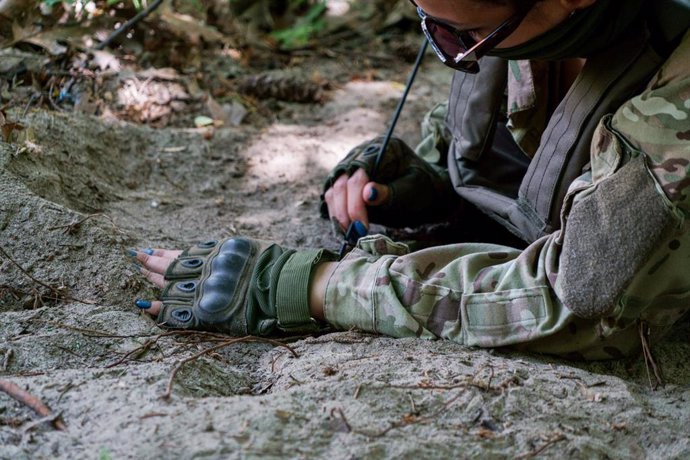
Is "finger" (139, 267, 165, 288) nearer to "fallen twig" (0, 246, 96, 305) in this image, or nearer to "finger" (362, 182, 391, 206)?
"fallen twig" (0, 246, 96, 305)

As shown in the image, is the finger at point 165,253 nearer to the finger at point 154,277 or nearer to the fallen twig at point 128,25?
the finger at point 154,277

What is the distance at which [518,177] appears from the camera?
2.57 m

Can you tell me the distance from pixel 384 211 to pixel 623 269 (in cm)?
115

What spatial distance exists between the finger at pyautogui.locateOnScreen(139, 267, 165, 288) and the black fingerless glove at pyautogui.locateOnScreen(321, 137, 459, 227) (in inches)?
29.3

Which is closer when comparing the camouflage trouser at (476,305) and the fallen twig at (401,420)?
the fallen twig at (401,420)

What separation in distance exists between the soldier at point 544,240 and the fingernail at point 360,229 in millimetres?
293

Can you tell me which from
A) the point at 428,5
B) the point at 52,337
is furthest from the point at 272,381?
the point at 428,5

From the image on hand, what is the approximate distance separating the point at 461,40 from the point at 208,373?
966 millimetres

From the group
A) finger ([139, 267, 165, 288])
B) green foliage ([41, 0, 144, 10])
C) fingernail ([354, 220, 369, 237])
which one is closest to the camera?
finger ([139, 267, 165, 288])

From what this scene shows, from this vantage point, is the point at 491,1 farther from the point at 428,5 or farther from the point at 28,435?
the point at 28,435

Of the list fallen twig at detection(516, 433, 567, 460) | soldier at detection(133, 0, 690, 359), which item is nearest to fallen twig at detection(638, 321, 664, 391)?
soldier at detection(133, 0, 690, 359)

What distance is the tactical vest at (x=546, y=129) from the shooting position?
1.84 metres

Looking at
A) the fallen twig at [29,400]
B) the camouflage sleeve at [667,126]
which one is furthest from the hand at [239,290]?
the camouflage sleeve at [667,126]

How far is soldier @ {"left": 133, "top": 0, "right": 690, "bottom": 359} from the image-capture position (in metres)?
1.70
